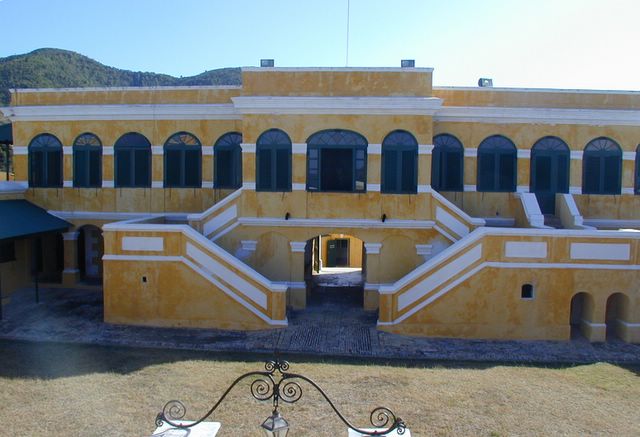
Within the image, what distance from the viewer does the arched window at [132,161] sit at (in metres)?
21.3

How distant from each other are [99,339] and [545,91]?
18.7 m

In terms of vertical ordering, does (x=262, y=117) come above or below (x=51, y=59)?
below

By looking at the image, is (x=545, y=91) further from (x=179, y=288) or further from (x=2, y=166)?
(x=2, y=166)

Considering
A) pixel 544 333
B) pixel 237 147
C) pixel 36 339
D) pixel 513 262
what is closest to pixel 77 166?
pixel 237 147

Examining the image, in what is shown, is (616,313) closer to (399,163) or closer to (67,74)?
(399,163)

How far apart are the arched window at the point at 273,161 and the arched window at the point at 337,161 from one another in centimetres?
81

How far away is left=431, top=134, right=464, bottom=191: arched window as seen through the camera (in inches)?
803

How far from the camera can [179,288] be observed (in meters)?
16.3

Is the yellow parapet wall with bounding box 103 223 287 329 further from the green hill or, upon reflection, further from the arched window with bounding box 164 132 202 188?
the green hill

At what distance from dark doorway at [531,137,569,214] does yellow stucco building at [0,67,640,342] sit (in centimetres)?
8

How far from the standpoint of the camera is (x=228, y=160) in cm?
2105

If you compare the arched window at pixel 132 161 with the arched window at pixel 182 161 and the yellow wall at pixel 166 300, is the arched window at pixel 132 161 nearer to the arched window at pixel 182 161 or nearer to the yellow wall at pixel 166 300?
the arched window at pixel 182 161

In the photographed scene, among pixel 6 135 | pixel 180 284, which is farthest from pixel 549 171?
pixel 6 135

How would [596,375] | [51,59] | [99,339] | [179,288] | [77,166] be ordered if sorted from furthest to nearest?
→ [51,59] → [77,166] → [179,288] → [99,339] → [596,375]
